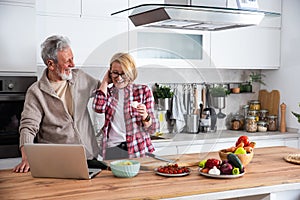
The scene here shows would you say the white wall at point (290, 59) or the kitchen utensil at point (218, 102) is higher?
the white wall at point (290, 59)

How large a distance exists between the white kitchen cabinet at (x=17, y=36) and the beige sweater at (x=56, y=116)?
677mm

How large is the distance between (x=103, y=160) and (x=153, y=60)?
638 mm

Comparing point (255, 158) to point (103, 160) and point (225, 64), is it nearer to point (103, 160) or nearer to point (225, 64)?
point (103, 160)

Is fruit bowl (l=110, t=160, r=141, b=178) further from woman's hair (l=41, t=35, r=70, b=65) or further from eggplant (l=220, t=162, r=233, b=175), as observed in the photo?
woman's hair (l=41, t=35, r=70, b=65)

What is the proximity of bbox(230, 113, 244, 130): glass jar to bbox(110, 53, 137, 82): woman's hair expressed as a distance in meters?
2.64

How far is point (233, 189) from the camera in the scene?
2.11m

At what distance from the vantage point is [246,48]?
15.1 feet

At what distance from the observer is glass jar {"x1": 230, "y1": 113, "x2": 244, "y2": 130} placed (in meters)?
4.79

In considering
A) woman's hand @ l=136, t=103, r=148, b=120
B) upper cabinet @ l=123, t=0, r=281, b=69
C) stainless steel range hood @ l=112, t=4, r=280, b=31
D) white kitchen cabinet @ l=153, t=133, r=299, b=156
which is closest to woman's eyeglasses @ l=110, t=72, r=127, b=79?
woman's hand @ l=136, t=103, r=148, b=120

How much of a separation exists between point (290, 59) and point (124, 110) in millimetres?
2809

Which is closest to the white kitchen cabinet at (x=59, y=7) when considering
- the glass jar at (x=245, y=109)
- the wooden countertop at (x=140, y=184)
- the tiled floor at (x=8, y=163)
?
the tiled floor at (x=8, y=163)

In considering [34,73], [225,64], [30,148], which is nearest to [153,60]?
[30,148]

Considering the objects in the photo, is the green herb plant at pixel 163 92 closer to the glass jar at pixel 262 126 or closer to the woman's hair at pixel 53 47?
the glass jar at pixel 262 126

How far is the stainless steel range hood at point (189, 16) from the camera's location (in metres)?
2.29
